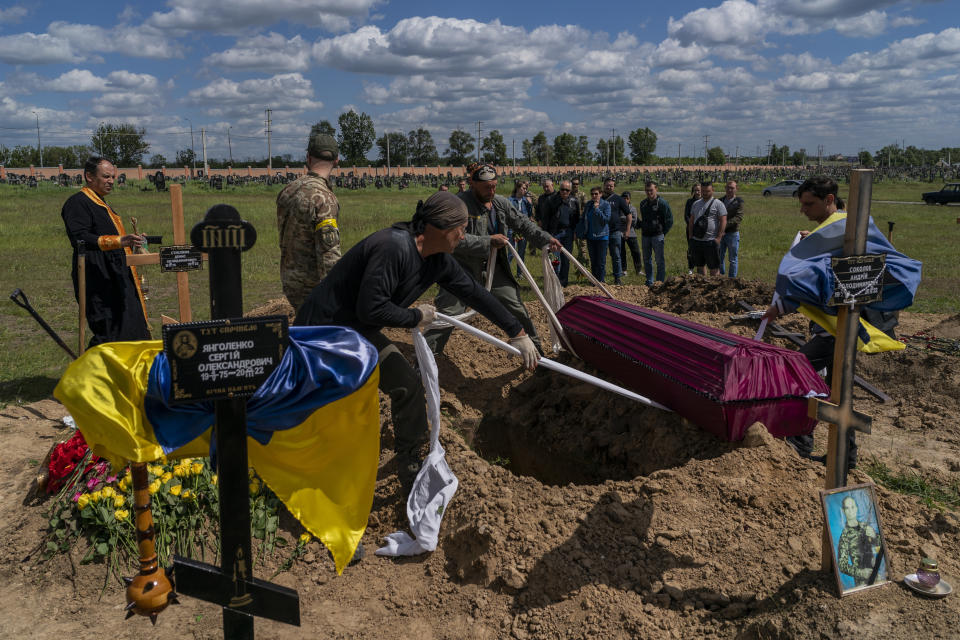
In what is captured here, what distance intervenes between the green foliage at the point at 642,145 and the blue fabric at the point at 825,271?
4042 inches

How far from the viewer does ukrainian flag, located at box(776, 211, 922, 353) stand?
388cm

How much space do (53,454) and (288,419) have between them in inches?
92.6

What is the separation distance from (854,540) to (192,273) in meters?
12.9

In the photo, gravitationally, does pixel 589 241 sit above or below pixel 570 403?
above

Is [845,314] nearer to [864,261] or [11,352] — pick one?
[864,261]

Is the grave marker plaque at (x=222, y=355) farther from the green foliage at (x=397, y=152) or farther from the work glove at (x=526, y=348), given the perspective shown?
the green foliage at (x=397, y=152)

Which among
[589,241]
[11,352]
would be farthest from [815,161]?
[11,352]

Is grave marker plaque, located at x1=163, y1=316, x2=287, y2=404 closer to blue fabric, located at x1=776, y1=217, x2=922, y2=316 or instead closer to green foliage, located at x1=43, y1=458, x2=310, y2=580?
green foliage, located at x1=43, y1=458, x2=310, y2=580

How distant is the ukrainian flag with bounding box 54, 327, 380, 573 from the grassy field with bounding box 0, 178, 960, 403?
4.72 meters

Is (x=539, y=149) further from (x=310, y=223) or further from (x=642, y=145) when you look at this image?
(x=310, y=223)

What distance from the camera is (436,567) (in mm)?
3537

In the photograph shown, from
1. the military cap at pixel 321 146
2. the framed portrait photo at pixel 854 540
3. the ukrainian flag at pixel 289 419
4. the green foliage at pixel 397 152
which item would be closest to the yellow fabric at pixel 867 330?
the framed portrait photo at pixel 854 540

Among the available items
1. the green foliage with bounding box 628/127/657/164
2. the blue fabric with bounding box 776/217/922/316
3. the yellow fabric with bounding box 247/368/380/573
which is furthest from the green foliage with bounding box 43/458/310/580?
the green foliage with bounding box 628/127/657/164

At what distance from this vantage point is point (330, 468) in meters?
2.81
